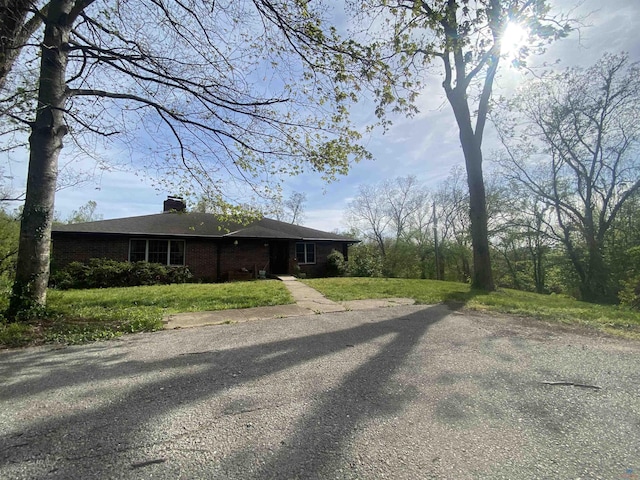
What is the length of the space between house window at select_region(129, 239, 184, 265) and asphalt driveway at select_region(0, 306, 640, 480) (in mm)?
11808

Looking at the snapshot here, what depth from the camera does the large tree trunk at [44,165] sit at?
5043 mm

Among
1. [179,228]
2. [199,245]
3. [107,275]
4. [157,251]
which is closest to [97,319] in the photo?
[107,275]

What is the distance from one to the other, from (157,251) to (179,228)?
5.48ft

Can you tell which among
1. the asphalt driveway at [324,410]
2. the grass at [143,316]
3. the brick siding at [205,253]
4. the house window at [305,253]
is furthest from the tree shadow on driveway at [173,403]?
the house window at [305,253]

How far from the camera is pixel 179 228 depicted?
1546cm

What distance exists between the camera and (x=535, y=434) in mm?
1865

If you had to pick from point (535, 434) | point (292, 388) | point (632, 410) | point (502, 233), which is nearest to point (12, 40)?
point (292, 388)

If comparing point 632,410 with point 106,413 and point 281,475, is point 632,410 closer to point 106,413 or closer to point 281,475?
point 281,475

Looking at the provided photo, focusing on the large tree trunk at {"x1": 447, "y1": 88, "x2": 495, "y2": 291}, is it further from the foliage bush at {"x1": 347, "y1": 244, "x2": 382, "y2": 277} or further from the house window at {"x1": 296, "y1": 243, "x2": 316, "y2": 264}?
the house window at {"x1": 296, "y1": 243, "x2": 316, "y2": 264}

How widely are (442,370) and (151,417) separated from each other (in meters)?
2.65

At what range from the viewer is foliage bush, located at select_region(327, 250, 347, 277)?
17.6 metres

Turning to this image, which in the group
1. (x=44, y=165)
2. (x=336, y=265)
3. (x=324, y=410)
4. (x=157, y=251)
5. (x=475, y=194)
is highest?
(x=475, y=194)

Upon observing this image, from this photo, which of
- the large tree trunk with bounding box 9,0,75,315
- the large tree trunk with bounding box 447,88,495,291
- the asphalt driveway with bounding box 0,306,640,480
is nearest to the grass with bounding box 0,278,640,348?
the large tree trunk with bounding box 9,0,75,315

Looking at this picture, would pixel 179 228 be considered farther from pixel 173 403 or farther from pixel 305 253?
pixel 173 403
